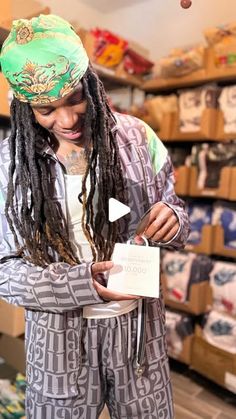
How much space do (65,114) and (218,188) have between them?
1264 millimetres

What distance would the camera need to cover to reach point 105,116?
2.33 ft

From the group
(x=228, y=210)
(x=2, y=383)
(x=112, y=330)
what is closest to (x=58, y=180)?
(x=112, y=330)

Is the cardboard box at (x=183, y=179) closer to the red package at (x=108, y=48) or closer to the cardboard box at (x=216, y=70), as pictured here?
the cardboard box at (x=216, y=70)

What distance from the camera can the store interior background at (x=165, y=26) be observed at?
93 centimetres

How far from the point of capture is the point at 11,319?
4.68 feet

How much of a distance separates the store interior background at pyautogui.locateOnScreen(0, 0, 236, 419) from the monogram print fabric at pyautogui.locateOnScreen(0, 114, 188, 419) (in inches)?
8.6

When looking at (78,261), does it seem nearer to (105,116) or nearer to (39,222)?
(39,222)

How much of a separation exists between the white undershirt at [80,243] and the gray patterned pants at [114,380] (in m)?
0.02

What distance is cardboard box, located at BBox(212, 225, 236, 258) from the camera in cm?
174

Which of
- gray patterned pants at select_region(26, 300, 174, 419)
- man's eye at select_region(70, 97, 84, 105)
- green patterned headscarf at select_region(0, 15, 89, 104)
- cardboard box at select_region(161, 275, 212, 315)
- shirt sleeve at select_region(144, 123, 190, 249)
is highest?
green patterned headscarf at select_region(0, 15, 89, 104)

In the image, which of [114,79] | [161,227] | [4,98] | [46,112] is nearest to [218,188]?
[114,79]

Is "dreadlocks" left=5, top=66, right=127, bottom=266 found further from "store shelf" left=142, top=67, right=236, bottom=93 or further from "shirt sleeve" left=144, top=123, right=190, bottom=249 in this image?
"store shelf" left=142, top=67, right=236, bottom=93

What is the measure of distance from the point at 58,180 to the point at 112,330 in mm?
320

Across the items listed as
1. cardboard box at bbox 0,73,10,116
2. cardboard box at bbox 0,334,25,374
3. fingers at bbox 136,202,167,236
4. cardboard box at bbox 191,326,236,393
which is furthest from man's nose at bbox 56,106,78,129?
cardboard box at bbox 191,326,236,393
